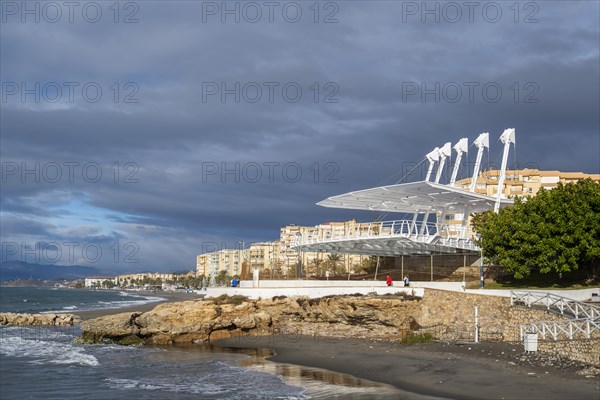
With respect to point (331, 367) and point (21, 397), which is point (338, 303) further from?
point (21, 397)

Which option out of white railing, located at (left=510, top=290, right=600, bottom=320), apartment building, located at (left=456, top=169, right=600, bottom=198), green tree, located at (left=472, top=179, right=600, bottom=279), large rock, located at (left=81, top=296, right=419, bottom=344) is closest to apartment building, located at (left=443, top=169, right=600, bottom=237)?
apartment building, located at (left=456, top=169, right=600, bottom=198)

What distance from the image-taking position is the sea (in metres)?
24.1

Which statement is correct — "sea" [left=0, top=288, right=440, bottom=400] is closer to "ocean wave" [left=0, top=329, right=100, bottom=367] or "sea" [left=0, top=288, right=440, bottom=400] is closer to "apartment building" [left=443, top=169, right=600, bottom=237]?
"ocean wave" [left=0, top=329, right=100, bottom=367]

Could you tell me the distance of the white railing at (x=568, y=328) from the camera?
81.5 ft

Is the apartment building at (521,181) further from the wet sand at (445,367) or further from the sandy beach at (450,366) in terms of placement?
the sandy beach at (450,366)

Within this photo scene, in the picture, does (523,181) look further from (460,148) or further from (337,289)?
(337,289)

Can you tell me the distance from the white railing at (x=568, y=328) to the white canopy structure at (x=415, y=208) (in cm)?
1518

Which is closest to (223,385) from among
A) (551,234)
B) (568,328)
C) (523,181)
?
(568,328)

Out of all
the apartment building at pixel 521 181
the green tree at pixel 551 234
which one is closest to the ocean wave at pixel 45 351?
the green tree at pixel 551 234

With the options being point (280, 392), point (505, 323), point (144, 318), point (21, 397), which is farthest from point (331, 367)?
point (144, 318)

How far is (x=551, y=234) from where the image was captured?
37156 mm

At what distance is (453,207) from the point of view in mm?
50844

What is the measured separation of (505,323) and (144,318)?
2342 cm

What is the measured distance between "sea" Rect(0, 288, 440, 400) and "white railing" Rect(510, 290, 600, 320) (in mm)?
9901
